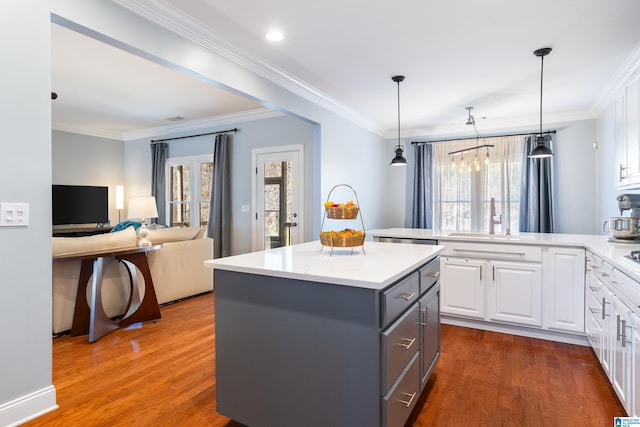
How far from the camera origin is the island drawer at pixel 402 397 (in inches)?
60.6

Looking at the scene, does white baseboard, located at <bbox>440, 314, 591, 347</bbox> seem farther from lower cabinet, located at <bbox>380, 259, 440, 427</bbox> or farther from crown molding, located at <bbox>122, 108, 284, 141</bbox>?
crown molding, located at <bbox>122, 108, 284, 141</bbox>

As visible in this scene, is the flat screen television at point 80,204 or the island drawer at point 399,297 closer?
the island drawer at point 399,297

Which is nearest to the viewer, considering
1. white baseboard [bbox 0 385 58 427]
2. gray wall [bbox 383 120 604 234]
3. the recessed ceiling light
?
white baseboard [bbox 0 385 58 427]

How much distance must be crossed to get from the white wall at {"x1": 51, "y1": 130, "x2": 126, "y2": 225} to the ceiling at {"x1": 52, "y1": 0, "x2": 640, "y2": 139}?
4.50 feet

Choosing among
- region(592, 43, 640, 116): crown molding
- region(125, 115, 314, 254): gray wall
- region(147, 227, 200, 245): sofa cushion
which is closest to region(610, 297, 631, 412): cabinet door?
region(592, 43, 640, 116): crown molding

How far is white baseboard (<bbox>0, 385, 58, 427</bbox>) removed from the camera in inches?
70.8

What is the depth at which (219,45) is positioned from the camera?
2789mm

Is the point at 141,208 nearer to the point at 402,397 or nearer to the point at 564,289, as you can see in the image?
the point at 402,397

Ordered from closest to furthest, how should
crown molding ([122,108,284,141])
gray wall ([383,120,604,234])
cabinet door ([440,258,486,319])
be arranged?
cabinet door ([440,258,486,319])
gray wall ([383,120,604,234])
crown molding ([122,108,284,141])

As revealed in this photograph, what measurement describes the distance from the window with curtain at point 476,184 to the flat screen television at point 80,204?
6.06 metres

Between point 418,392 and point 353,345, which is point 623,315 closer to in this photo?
point 418,392

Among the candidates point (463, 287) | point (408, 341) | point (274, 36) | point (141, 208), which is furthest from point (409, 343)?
point (141, 208)

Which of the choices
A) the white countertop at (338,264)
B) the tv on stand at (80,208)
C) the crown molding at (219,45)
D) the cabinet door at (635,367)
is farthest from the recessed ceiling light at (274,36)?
the tv on stand at (80,208)

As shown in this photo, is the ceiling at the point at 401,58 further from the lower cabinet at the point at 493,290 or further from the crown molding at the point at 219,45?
the lower cabinet at the point at 493,290
